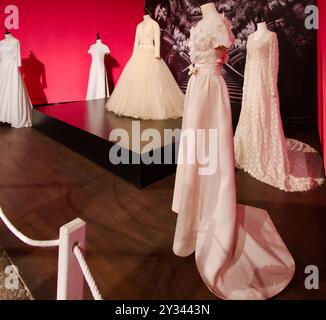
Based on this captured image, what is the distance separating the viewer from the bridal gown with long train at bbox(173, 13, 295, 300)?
1661 millimetres

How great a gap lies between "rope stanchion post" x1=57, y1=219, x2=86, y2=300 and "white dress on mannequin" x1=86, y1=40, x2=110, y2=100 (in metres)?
5.06

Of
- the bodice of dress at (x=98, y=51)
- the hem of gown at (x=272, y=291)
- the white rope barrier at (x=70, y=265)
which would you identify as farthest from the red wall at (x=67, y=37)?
the white rope barrier at (x=70, y=265)

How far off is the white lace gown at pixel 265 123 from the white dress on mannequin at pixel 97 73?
11.0ft

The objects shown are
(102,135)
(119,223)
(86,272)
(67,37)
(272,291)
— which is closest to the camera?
(86,272)

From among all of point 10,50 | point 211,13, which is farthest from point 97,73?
point 211,13

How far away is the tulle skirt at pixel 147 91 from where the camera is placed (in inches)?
Answer: 154

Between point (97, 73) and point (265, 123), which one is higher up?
point (97, 73)

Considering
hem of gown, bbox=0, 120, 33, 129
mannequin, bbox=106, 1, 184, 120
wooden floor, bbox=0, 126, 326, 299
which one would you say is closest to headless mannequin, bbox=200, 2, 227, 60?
wooden floor, bbox=0, 126, 326, 299

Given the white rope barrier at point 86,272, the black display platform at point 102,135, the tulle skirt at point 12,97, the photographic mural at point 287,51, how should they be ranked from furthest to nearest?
the tulle skirt at point 12,97 < the photographic mural at point 287,51 < the black display platform at point 102,135 < the white rope barrier at point 86,272

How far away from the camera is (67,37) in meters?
5.70

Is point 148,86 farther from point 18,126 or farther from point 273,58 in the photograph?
point 18,126

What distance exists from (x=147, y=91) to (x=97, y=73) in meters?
2.23

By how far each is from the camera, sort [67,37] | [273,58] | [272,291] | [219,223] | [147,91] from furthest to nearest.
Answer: [67,37] → [147,91] → [273,58] → [219,223] → [272,291]

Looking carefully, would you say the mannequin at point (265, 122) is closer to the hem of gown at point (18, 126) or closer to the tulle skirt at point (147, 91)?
the tulle skirt at point (147, 91)
